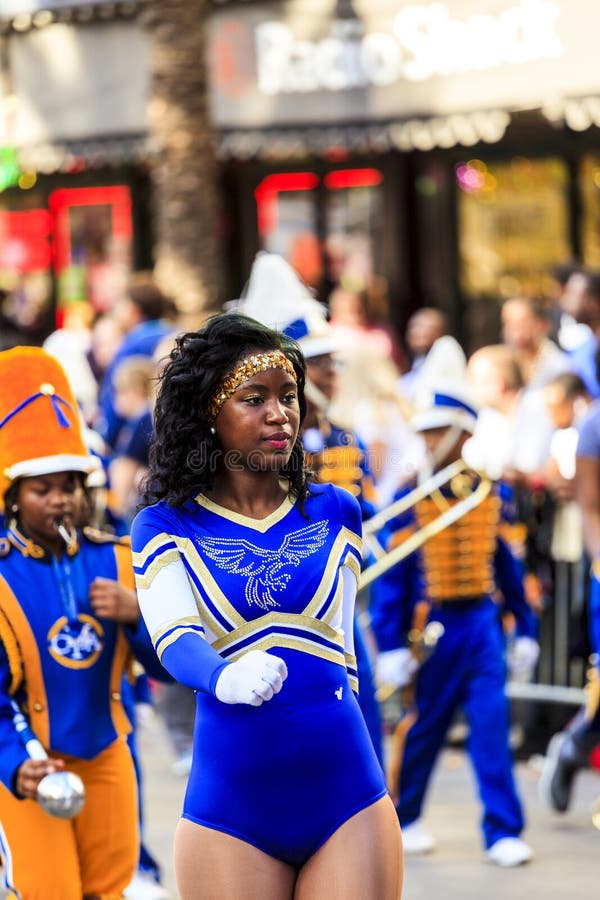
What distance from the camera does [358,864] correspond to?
11.8 feet

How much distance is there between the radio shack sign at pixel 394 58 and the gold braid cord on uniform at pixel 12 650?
32.9ft

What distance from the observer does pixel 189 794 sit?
3688mm

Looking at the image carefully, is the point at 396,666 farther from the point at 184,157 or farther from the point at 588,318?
the point at 184,157

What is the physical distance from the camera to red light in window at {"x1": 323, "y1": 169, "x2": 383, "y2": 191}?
57.2 feet

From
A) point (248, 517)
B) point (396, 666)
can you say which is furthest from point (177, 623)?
point (396, 666)

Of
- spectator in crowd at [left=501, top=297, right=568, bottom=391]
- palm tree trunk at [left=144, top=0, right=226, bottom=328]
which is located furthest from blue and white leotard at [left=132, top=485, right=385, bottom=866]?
palm tree trunk at [left=144, top=0, right=226, bottom=328]

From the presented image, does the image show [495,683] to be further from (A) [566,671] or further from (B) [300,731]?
(B) [300,731]

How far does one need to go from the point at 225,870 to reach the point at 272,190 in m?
15.0

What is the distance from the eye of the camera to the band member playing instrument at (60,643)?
463 centimetres

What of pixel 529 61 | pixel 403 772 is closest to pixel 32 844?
pixel 403 772

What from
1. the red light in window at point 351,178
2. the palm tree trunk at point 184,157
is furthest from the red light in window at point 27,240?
the palm tree trunk at point 184,157

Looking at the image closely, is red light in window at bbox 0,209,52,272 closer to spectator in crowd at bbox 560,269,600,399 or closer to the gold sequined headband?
spectator in crowd at bbox 560,269,600,399

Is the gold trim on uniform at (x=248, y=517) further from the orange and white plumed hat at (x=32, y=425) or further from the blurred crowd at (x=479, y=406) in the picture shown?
the blurred crowd at (x=479, y=406)

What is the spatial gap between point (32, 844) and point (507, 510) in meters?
3.52
